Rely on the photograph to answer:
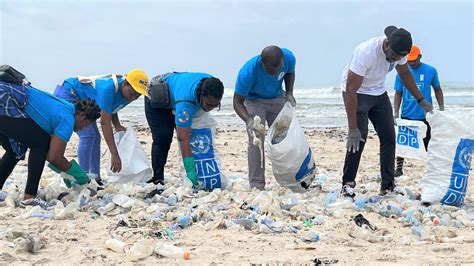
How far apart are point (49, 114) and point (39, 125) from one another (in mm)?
111

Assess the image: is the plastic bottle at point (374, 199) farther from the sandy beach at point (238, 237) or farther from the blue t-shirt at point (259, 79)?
the blue t-shirt at point (259, 79)

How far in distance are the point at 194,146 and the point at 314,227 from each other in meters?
1.56

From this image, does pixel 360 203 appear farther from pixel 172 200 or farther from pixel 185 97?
pixel 185 97

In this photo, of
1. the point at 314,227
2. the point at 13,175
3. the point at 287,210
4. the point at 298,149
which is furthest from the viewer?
the point at 13,175

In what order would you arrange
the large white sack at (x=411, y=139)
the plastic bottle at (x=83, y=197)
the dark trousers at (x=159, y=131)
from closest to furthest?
the plastic bottle at (x=83, y=197) → the dark trousers at (x=159, y=131) → the large white sack at (x=411, y=139)

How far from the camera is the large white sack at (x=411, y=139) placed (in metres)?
5.36

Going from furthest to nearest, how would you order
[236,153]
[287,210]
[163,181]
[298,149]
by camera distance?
[236,153]
[163,181]
[298,149]
[287,210]

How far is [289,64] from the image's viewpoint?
4.51 m

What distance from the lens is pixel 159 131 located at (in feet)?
15.2

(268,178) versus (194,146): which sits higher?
(194,146)

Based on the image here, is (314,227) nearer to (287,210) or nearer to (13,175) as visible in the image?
(287,210)

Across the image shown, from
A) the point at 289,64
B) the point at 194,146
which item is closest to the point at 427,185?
the point at 289,64

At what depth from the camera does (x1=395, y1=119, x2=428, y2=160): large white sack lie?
17.6ft

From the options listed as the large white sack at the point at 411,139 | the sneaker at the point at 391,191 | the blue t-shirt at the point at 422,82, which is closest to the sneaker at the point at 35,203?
the sneaker at the point at 391,191
